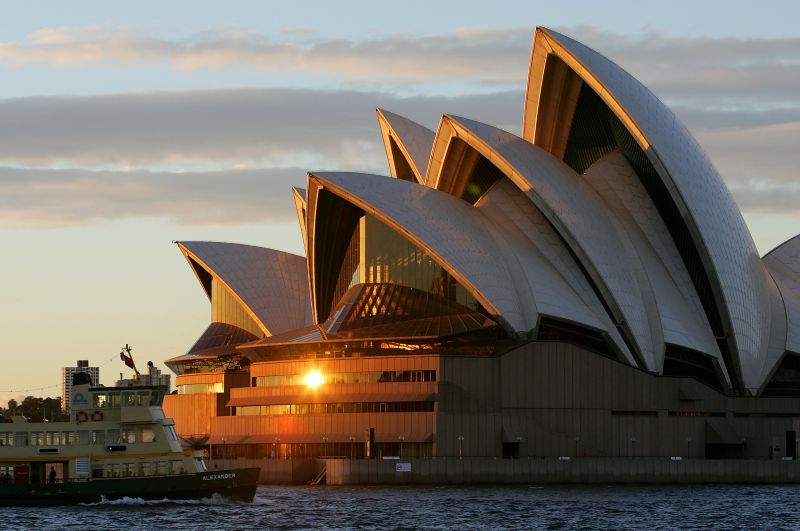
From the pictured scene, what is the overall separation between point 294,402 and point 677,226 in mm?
23810

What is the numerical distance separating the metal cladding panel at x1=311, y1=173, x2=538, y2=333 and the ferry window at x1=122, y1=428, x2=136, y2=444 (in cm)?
2628

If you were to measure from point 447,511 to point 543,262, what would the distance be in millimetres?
29579

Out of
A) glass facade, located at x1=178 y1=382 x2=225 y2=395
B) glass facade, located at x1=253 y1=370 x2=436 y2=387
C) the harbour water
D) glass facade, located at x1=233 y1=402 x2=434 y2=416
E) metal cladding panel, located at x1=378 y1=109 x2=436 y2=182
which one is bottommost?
the harbour water

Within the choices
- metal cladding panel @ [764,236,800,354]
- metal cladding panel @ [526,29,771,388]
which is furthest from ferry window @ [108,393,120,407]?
metal cladding panel @ [764,236,800,354]

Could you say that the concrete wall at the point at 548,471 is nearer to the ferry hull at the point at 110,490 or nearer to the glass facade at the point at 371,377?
the glass facade at the point at 371,377

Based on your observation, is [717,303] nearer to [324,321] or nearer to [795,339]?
[795,339]

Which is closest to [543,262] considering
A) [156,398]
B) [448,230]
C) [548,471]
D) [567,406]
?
[448,230]

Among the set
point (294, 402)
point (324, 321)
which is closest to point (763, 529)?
point (294, 402)

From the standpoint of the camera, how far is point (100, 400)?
82688mm

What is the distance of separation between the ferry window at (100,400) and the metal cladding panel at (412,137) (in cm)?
3592

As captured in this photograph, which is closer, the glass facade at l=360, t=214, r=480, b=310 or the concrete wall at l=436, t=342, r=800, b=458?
the concrete wall at l=436, t=342, r=800, b=458

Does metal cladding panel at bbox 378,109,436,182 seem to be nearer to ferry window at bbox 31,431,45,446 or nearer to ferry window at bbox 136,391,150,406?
ferry window at bbox 136,391,150,406

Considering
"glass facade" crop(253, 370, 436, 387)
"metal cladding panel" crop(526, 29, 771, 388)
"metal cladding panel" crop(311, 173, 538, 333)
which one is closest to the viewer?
"glass facade" crop(253, 370, 436, 387)

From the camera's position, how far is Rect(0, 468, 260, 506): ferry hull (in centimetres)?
8050
